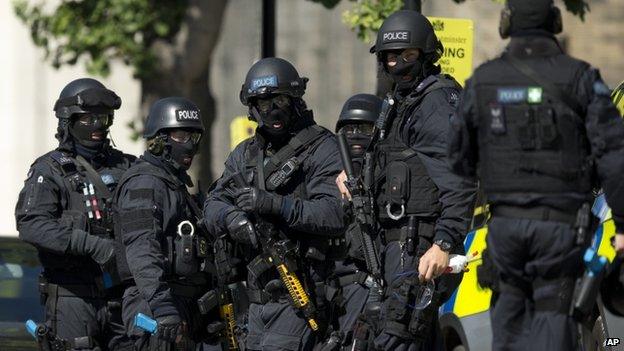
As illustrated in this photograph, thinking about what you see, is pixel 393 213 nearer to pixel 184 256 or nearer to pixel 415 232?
pixel 415 232

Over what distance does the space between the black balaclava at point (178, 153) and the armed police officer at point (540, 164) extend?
8.32 feet

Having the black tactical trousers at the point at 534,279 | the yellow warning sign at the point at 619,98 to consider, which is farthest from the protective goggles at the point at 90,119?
the black tactical trousers at the point at 534,279

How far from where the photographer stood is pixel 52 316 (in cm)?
936

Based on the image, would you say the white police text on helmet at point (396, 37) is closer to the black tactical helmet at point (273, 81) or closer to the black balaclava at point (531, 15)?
the black tactical helmet at point (273, 81)

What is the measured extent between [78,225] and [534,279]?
141 inches

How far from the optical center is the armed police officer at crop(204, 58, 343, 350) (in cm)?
802

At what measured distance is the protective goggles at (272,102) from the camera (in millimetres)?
8305

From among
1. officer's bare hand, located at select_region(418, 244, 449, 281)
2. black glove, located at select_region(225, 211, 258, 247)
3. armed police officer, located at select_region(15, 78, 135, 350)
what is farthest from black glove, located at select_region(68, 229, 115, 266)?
officer's bare hand, located at select_region(418, 244, 449, 281)

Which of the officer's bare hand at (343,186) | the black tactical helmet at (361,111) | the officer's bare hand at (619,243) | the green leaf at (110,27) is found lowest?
the officer's bare hand at (619,243)

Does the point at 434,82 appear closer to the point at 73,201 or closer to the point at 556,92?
the point at 556,92

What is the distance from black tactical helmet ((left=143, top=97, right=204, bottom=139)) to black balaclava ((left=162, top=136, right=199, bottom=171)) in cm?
9

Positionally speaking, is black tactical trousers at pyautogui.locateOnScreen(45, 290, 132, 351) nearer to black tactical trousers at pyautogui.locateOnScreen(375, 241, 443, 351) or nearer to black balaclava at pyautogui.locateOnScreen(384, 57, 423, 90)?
black tactical trousers at pyautogui.locateOnScreen(375, 241, 443, 351)

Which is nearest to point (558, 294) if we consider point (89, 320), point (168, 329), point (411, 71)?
point (411, 71)

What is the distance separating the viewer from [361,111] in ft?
34.0
